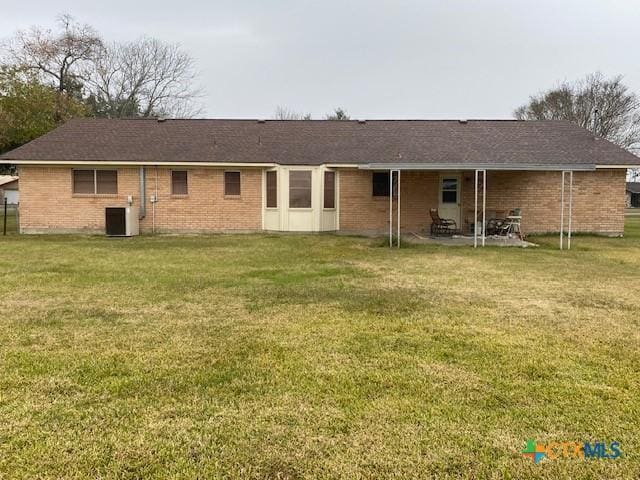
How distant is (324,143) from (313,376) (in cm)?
1503

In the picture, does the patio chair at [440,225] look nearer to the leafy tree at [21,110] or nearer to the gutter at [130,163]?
the gutter at [130,163]

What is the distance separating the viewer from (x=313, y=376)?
3.94 meters

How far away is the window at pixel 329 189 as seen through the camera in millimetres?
16797

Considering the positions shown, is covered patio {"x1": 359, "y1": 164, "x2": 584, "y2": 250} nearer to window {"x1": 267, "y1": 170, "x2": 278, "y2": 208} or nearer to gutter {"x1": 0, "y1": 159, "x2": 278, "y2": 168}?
window {"x1": 267, "y1": 170, "x2": 278, "y2": 208}

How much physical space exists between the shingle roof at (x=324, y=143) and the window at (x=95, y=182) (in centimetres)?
61

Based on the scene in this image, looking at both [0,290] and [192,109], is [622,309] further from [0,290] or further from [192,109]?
[192,109]

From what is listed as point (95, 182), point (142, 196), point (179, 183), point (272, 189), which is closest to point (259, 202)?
point (272, 189)

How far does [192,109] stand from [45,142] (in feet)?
86.8

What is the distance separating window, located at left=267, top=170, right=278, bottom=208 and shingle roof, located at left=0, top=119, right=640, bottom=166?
517mm

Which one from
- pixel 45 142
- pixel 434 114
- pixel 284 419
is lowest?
pixel 284 419

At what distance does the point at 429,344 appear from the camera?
4730 millimetres

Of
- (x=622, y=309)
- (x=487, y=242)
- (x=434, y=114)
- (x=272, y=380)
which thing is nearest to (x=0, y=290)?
(x=272, y=380)

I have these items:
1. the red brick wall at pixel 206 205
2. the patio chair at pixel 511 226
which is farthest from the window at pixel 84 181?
the patio chair at pixel 511 226

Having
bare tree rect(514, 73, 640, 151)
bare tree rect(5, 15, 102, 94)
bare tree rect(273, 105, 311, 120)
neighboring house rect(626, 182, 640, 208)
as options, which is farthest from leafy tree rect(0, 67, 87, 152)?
neighboring house rect(626, 182, 640, 208)
